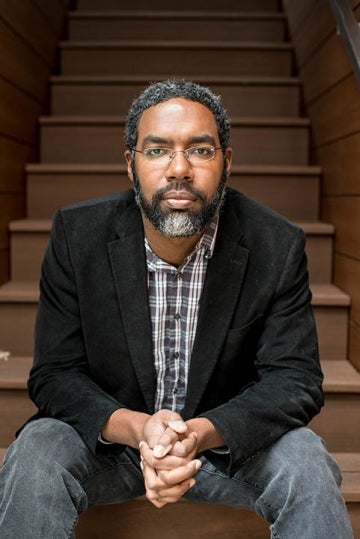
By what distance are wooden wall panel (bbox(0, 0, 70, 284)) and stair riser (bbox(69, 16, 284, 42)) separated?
414 mm

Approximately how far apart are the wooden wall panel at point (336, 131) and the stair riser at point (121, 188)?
0.22ft

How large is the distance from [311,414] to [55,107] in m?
1.98

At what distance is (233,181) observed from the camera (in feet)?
8.02

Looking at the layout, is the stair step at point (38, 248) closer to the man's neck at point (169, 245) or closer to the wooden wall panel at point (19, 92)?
the wooden wall panel at point (19, 92)

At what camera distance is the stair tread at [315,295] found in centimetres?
199

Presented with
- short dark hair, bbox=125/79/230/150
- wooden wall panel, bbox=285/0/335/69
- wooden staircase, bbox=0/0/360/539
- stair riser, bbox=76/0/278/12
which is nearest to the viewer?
short dark hair, bbox=125/79/230/150

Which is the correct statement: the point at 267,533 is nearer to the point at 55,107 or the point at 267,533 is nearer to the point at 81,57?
the point at 55,107

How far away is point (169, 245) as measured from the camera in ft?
4.72

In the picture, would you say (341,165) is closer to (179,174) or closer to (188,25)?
(179,174)

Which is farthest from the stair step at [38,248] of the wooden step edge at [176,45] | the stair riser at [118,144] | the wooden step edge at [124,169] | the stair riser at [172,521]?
the wooden step edge at [176,45]

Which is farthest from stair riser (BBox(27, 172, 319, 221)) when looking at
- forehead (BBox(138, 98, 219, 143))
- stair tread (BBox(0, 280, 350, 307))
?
forehead (BBox(138, 98, 219, 143))

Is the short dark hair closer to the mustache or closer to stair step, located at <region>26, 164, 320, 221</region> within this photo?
the mustache

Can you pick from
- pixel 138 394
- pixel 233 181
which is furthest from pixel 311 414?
pixel 233 181

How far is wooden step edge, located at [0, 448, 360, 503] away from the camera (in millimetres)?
1534
